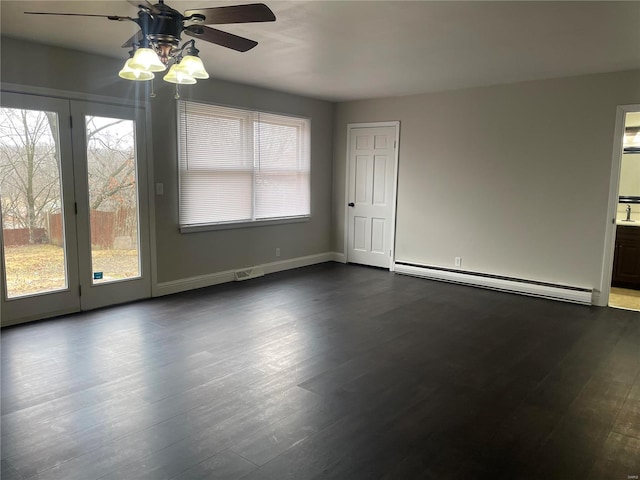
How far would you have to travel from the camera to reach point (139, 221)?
16.2ft

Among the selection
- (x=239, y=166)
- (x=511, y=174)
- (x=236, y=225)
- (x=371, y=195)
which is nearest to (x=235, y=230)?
(x=236, y=225)

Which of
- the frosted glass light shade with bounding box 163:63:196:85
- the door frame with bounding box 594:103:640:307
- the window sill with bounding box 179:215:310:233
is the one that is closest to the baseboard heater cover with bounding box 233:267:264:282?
the window sill with bounding box 179:215:310:233

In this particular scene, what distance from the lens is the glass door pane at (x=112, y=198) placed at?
4.56 metres

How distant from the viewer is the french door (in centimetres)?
403

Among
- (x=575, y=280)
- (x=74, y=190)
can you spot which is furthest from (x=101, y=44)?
(x=575, y=280)

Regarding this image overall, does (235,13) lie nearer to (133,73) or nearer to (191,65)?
(191,65)

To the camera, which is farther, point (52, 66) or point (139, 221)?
point (139, 221)

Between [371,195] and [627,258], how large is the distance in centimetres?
351

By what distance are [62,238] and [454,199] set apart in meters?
4.70

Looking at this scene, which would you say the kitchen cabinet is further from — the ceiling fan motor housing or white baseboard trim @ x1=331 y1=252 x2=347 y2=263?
the ceiling fan motor housing

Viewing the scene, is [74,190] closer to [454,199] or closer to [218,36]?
[218,36]

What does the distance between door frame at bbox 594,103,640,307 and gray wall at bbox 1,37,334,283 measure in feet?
12.9

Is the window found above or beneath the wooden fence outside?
above

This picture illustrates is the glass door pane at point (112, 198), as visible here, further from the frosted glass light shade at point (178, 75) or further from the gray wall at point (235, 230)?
the frosted glass light shade at point (178, 75)
